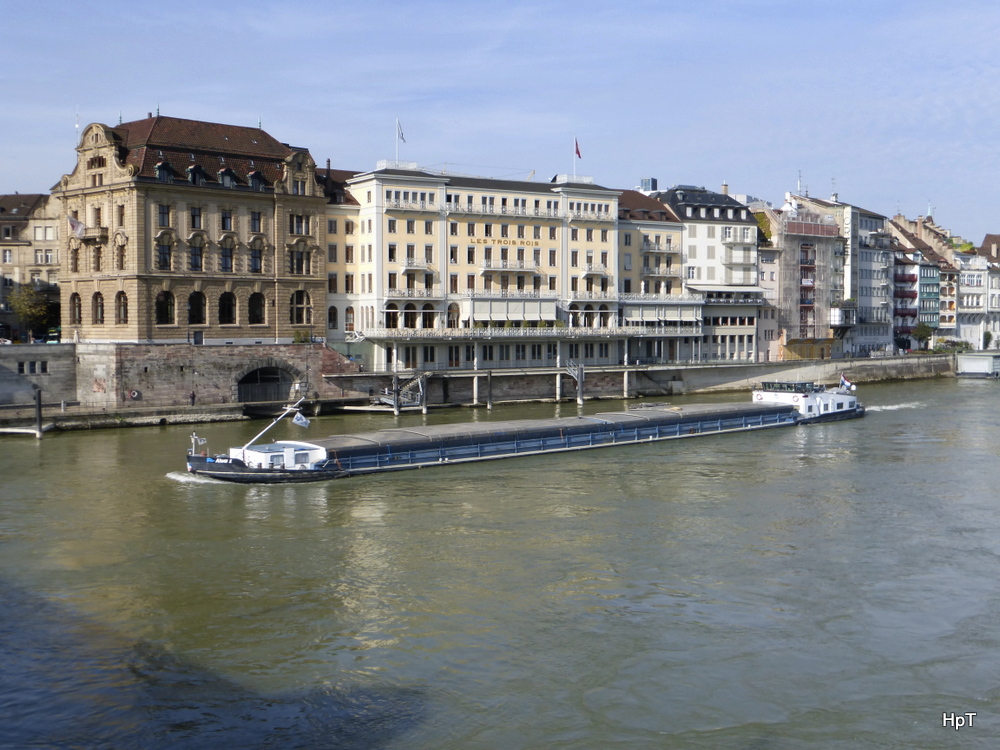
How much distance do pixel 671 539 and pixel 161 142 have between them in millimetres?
49254

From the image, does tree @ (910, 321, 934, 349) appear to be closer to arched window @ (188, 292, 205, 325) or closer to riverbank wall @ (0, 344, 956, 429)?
riverbank wall @ (0, 344, 956, 429)

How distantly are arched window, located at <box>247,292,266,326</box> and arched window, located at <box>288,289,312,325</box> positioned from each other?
2.08 meters

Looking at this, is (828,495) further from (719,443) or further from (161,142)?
(161,142)

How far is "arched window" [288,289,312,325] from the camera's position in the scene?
76.0 m

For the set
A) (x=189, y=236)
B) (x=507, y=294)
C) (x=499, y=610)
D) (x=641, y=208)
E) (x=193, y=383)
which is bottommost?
(x=499, y=610)

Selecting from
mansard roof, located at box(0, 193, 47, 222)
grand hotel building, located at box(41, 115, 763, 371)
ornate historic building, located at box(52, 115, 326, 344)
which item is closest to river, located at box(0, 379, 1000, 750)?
ornate historic building, located at box(52, 115, 326, 344)

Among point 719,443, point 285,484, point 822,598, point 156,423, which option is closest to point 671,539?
point 822,598

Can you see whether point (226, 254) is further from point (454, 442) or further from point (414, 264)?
point (454, 442)

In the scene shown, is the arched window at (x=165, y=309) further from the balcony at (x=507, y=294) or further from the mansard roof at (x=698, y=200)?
the mansard roof at (x=698, y=200)

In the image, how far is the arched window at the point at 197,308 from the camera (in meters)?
71.3

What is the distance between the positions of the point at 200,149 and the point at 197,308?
423 inches

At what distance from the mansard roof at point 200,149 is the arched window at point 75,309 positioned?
1044 centimetres

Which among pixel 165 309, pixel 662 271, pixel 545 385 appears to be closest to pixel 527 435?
pixel 545 385

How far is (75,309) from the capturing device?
241 feet
